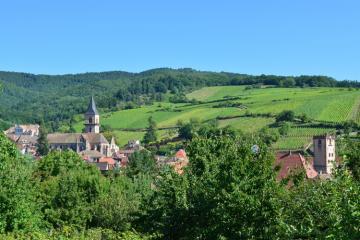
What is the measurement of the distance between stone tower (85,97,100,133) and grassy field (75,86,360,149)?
570cm

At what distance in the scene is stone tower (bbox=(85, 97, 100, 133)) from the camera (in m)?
159

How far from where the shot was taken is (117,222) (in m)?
32.8

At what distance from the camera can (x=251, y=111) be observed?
460 feet

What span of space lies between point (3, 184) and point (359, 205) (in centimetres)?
1885

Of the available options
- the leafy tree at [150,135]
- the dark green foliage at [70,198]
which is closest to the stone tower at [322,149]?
the leafy tree at [150,135]

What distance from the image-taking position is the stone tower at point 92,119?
522 ft

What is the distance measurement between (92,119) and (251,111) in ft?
155

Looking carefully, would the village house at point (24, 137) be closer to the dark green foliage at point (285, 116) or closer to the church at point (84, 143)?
the church at point (84, 143)

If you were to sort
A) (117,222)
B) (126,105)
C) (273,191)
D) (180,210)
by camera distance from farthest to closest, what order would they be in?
(126,105)
(117,222)
(180,210)
(273,191)

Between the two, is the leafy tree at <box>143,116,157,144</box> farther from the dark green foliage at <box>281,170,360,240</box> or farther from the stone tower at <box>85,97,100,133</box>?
the dark green foliage at <box>281,170,360,240</box>

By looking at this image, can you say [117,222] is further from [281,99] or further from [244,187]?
[281,99]

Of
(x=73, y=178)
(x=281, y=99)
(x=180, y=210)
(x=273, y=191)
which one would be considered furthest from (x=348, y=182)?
(x=281, y=99)

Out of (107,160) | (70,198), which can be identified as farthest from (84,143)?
(70,198)

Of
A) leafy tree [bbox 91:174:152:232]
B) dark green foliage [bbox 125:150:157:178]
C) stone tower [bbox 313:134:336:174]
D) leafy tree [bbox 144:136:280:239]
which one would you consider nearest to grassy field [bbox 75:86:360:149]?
stone tower [bbox 313:134:336:174]
